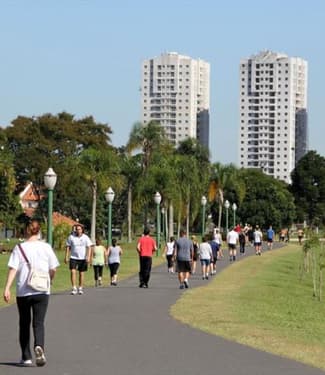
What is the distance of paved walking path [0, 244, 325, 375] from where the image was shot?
12.2 metres

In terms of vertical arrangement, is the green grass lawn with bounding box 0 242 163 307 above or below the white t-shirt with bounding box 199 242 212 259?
below

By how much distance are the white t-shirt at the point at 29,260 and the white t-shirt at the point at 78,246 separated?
1254 cm

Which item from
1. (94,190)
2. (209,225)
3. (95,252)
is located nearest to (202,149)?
(209,225)

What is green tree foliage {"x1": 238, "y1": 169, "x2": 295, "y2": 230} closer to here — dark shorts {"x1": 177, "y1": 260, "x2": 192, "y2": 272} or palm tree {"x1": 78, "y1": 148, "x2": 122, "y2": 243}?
palm tree {"x1": 78, "y1": 148, "x2": 122, "y2": 243}

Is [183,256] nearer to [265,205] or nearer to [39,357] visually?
[39,357]

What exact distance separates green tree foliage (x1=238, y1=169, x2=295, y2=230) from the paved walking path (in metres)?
88.4

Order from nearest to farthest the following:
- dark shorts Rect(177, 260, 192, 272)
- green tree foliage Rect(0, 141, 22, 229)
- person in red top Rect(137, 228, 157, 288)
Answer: dark shorts Rect(177, 260, 192, 272), person in red top Rect(137, 228, 157, 288), green tree foliage Rect(0, 141, 22, 229)

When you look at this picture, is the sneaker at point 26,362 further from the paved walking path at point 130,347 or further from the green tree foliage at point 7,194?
the green tree foliage at point 7,194

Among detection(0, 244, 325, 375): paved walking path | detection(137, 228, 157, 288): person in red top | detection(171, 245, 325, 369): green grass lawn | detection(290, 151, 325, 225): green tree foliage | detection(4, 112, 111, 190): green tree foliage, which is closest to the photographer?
detection(0, 244, 325, 375): paved walking path

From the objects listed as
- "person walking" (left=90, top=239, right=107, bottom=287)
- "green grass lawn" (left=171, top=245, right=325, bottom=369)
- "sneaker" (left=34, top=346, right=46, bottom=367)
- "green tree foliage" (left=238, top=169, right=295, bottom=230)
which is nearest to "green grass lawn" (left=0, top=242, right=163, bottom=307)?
"person walking" (left=90, top=239, right=107, bottom=287)

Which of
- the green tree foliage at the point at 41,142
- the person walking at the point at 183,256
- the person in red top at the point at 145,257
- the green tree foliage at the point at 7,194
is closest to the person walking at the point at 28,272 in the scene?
the person walking at the point at 183,256

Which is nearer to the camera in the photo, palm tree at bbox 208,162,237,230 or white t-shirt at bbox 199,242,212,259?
white t-shirt at bbox 199,242,212,259

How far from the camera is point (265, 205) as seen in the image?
112438mm

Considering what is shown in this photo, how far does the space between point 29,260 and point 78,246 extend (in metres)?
12.8
